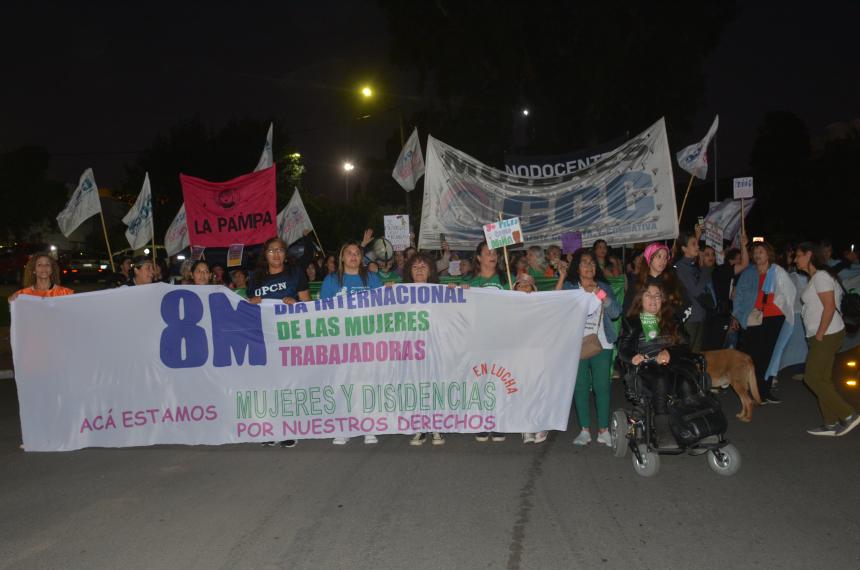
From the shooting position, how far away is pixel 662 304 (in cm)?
618

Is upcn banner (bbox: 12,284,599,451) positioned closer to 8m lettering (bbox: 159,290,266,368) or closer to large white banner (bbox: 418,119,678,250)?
8m lettering (bbox: 159,290,266,368)

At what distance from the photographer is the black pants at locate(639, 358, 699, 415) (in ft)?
18.9

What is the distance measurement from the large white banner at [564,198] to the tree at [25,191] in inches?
1617

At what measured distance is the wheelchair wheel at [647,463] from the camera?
5648 millimetres

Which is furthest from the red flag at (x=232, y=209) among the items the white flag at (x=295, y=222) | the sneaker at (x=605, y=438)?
the sneaker at (x=605, y=438)

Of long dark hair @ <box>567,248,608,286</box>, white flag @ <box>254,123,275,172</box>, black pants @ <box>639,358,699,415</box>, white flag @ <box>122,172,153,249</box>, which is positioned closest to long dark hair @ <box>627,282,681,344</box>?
black pants @ <box>639,358,699,415</box>

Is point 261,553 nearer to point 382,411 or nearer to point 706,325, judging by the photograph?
point 382,411

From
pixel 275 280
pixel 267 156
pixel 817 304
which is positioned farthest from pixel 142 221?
pixel 817 304

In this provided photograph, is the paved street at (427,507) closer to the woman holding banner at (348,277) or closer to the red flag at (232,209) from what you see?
the woman holding banner at (348,277)

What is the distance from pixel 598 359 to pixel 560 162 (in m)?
5.12

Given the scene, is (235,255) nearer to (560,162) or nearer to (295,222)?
(295,222)

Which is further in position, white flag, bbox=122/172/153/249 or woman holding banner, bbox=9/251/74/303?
white flag, bbox=122/172/153/249

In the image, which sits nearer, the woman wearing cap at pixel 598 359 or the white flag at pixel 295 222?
the woman wearing cap at pixel 598 359

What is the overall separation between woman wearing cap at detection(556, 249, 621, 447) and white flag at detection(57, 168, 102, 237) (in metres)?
8.56
